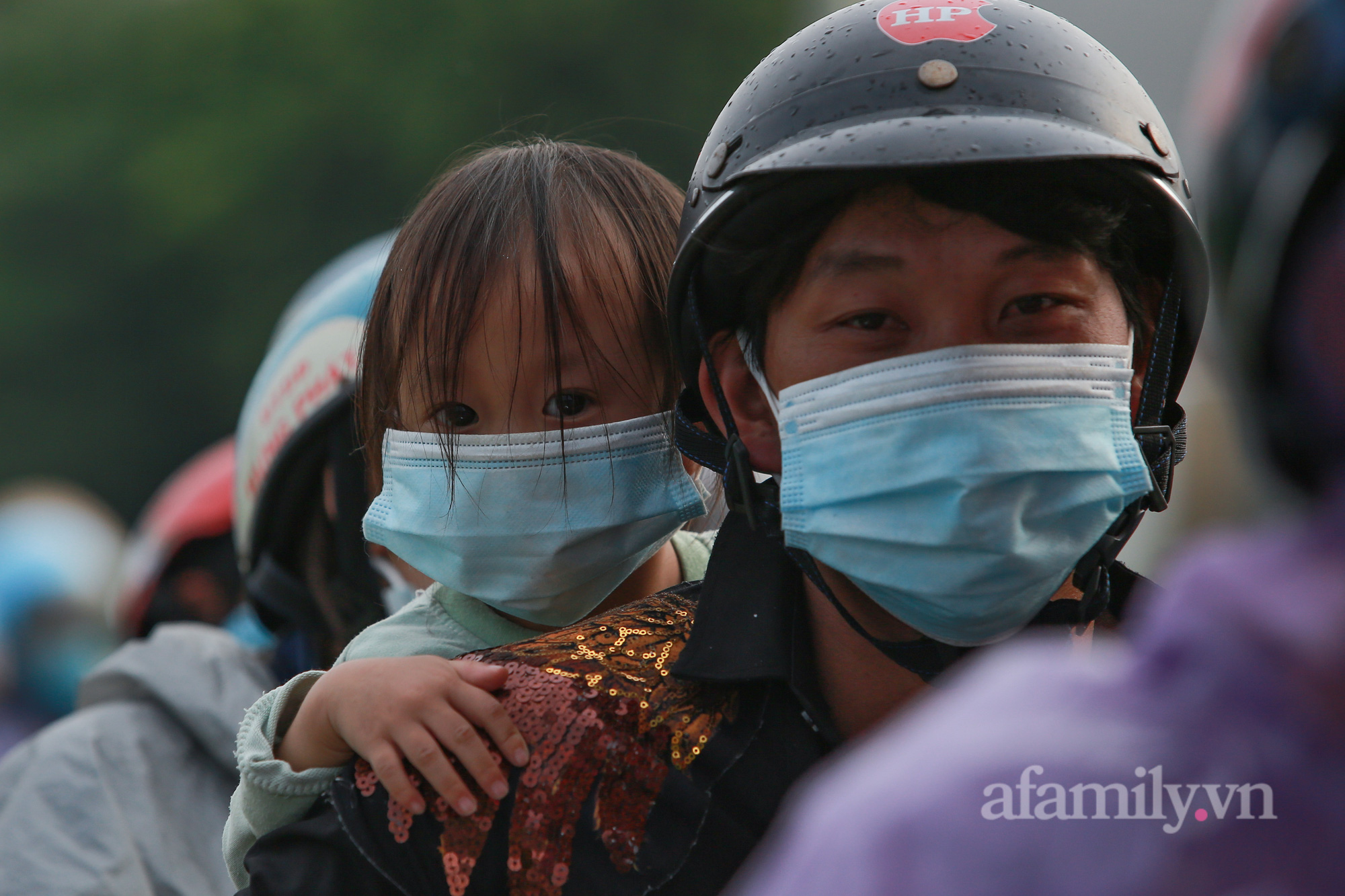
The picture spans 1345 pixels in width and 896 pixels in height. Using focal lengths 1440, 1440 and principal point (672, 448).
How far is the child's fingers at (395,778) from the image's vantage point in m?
1.84

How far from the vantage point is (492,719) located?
189cm

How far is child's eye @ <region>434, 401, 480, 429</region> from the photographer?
2.43 metres

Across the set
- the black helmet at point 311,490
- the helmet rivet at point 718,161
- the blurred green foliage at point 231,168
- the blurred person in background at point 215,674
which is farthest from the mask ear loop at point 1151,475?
the blurred green foliage at point 231,168

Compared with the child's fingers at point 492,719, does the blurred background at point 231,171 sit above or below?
below

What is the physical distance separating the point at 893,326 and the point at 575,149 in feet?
3.36

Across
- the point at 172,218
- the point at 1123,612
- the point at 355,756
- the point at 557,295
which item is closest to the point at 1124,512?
the point at 1123,612

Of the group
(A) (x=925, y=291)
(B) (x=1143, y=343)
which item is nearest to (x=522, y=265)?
(A) (x=925, y=291)

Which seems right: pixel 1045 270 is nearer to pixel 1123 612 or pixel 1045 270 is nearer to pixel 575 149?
pixel 1123 612

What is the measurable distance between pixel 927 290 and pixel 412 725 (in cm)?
89

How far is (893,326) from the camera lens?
193cm

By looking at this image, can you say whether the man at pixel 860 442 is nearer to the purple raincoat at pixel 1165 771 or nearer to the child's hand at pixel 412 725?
the child's hand at pixel 412 725

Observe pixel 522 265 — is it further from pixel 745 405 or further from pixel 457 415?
pixel 745 405

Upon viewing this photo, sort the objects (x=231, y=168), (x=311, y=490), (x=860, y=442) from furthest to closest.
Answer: (x=231, y=168) → (x=311, y=490) → (x=860, y=442)

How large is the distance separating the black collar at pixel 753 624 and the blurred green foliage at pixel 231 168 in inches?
708
